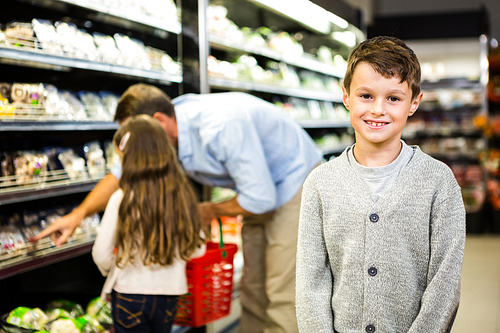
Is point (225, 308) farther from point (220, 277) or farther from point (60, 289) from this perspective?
point (60, 289)

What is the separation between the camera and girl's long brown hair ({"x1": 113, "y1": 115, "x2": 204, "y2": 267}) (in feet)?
6.48

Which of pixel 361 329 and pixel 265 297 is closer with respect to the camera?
pixel 361 329

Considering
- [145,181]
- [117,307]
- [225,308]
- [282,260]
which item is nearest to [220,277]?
[225,308]

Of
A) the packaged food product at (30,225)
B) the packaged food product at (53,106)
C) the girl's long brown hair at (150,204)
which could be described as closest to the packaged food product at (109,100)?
the packaged food product at (53,106)

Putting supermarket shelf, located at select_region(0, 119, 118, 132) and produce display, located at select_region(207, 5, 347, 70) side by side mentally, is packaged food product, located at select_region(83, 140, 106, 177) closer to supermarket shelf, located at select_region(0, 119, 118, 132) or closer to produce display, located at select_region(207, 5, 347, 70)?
supermarket shelf, located at select_region(0, 119, 118, 132)

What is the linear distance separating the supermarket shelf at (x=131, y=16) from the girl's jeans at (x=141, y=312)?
145 centimetres

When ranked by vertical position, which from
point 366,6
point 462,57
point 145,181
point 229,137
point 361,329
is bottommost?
point 361,329

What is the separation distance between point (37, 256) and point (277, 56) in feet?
9.44

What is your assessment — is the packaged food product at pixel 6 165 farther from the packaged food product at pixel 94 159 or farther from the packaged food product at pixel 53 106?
the packaged food product at pixel 94 159

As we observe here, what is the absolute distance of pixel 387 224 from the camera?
127cm

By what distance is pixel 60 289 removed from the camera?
2826 mm

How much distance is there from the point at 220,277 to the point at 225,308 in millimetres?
197

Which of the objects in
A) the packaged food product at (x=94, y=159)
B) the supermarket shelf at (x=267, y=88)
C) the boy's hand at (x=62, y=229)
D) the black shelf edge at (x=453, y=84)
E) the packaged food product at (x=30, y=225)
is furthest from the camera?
the black shelf edge at (x=453, y=84)

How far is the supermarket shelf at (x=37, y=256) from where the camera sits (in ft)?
6.48
